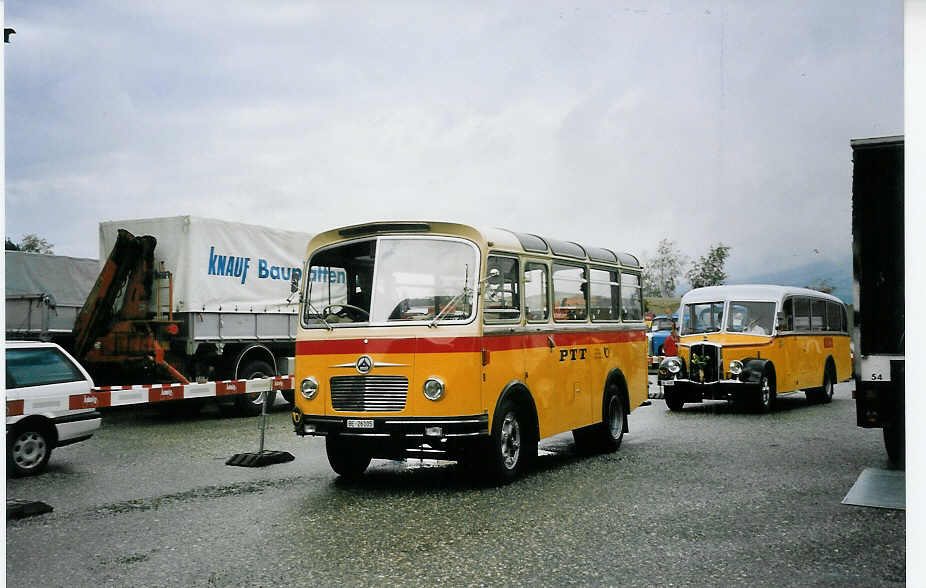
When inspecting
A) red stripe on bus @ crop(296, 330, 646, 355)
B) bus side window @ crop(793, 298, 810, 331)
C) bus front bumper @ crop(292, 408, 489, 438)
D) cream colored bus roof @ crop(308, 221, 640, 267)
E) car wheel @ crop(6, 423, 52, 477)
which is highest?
Answer: cream colored bus roof @ crop(308, 221, 640, 267)

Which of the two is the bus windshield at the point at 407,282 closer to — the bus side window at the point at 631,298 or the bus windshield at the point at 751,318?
the bus side window at the point at 631,298

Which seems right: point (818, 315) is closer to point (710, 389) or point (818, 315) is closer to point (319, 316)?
point (710, 389)

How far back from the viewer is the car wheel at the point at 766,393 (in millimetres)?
15578

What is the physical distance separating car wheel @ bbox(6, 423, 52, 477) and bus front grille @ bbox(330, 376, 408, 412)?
11.5 ft

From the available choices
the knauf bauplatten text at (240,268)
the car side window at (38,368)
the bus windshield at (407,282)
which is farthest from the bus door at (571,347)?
the knauf bauplatten text at (240,268)

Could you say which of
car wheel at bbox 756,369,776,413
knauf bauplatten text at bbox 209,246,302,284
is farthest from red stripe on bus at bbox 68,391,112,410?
car wheel at bbox 756,369,776,413

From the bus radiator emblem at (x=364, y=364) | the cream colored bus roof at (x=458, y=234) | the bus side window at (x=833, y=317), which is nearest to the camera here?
the bus radiator emblem at (x=364, y=364)

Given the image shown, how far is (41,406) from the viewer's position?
375 inches

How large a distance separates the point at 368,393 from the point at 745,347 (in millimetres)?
9606

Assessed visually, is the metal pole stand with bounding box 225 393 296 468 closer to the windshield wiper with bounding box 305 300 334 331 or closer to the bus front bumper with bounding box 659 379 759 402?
the windshield wiper with bounding box 305 300 334 331

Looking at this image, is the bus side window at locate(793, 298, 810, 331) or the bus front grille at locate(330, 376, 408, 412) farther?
the bus side window at locate(793, 298, 810, 331)

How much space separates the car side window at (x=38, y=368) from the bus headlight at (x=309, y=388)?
3.21 metres

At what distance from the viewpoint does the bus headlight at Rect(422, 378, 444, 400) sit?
26.5 feet

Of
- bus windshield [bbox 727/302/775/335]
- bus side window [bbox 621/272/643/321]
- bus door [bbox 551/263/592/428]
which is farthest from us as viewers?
bus windshield [bbox 727/302/775/335]
